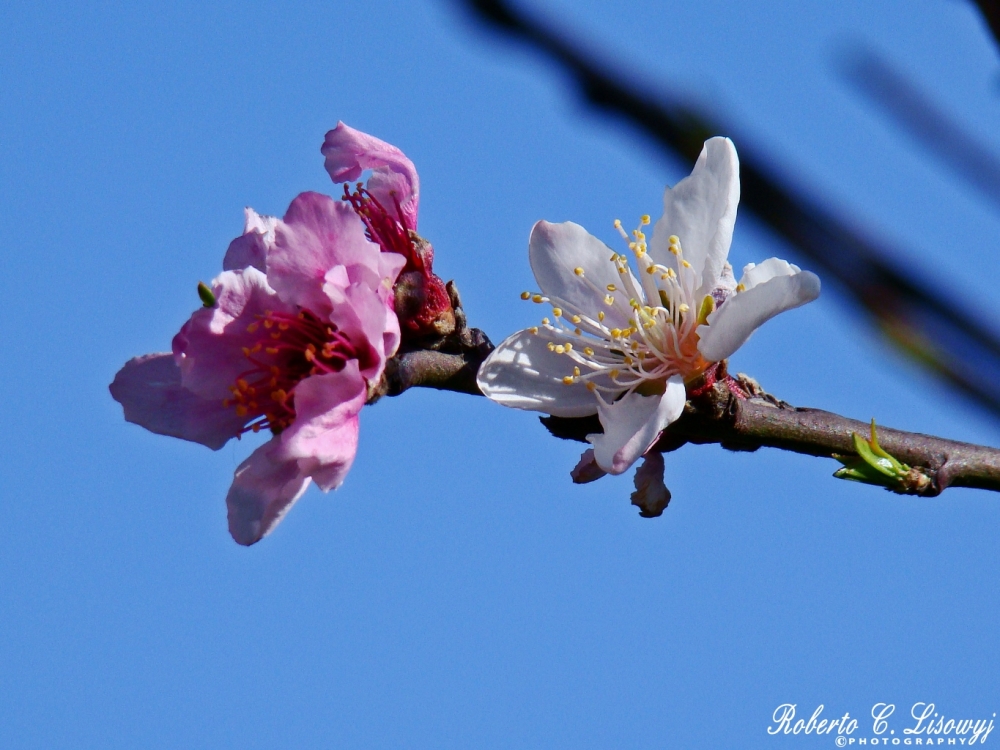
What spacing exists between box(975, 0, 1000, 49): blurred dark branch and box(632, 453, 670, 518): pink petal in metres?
1.13

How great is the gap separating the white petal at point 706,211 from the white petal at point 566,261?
161 mm

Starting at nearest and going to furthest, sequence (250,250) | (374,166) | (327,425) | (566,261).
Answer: (327,425)
(250,250)
(374,166)
(566,261)

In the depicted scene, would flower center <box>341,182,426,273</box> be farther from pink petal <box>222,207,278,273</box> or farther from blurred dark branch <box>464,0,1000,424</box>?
blurred dark branch <box>464,0,1000,424</box>

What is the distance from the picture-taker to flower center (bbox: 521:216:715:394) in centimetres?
218

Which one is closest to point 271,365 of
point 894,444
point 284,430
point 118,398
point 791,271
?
point 284,430

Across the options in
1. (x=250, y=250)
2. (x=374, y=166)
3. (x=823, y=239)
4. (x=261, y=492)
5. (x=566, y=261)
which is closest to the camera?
(x=823, y=239)

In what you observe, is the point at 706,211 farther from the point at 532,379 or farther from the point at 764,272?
the point at 532,379

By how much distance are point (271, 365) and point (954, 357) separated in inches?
50.7

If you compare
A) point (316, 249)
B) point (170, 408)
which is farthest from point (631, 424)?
point (170, 408)

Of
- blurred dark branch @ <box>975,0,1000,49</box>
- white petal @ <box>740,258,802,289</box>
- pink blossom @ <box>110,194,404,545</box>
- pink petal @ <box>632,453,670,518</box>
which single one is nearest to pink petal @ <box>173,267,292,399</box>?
pink blossom @ <box>110,194,404,545</box>

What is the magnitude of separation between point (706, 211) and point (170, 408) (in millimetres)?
1152

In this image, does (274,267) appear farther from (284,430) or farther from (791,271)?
(791,271)

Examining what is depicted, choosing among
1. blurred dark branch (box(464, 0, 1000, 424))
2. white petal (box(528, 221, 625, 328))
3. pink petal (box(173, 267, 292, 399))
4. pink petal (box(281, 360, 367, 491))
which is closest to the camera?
blurred dark branch (box(464, 0, 1000, 424))

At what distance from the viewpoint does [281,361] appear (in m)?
2.04
